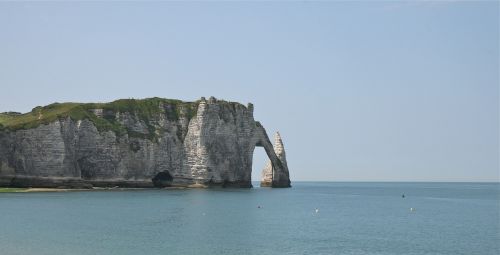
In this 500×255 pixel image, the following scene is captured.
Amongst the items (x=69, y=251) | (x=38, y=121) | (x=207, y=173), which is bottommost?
(x=69, y=251)

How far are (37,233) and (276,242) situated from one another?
62.4 feet

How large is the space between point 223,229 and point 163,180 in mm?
74675

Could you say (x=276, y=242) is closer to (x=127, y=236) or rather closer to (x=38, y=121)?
(x=127, y=236)

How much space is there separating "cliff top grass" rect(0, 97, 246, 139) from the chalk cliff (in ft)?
0.58

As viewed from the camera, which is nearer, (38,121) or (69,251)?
(69,251)

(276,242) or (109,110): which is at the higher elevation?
(109,110)

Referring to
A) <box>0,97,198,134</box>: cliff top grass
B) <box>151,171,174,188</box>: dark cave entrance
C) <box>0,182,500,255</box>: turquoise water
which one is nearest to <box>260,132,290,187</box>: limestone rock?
<box>0,97,198,134</box>: cliff top grass

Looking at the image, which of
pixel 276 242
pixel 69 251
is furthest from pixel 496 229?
pixel 69 251

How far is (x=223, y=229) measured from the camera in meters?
56.3

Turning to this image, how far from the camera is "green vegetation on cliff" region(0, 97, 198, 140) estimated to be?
113 metres

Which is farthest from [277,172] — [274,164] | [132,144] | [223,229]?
[223,229]

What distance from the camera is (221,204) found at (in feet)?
278

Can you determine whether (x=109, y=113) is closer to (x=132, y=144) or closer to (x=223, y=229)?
(x=132, y=144)

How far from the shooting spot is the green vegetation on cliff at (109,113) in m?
113
